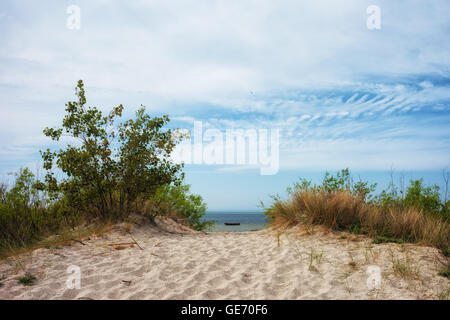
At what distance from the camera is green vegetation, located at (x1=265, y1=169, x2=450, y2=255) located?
7.01m

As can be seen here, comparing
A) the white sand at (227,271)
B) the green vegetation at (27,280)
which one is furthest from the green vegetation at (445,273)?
the green vegetation at (27,280)

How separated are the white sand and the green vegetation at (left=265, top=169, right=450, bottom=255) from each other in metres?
0.55

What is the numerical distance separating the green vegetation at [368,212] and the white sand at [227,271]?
1.79 feet

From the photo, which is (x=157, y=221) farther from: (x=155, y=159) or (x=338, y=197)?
(x=338, y=197)

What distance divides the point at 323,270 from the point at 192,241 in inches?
136

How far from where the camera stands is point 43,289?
15.7 ft

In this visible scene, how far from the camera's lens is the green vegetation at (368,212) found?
23.0 ft

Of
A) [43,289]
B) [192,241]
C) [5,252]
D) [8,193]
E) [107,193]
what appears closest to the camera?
[43,289]

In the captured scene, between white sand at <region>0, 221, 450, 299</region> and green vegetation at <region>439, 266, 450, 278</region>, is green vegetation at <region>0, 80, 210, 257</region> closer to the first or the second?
white sand at <region>0, 221, 450, 299</region>

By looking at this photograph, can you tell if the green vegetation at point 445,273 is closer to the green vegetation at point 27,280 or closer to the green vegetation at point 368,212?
the green vegetation at point 368,212

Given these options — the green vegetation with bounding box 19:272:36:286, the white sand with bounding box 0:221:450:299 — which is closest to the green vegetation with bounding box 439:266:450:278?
the white sand with bounding box 0:221:450:299
